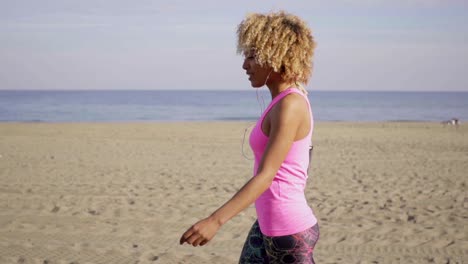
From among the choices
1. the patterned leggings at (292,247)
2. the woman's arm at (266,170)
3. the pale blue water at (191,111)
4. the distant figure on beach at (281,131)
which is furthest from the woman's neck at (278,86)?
the pale blue water at (191,111)

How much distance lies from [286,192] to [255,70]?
52cm

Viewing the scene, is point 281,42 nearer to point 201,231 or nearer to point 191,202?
point 201,231

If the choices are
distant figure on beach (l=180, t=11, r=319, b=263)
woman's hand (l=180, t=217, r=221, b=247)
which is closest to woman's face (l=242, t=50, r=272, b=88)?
distant figure on beach (l=180, t=11, r=319, b=263)

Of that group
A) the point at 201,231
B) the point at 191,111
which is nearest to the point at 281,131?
the point at 201,231

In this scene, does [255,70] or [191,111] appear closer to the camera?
[255,70]

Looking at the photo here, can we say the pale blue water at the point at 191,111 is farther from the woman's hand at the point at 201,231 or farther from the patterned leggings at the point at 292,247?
the woman's hand at the point at 201,231

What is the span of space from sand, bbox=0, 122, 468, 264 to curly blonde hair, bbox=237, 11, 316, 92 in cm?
356

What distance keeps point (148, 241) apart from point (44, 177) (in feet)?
16.3

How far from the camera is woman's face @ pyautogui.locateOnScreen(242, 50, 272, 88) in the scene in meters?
2.43

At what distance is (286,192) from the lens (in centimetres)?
240

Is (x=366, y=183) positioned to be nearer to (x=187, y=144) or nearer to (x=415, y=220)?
(x=415, y=220)

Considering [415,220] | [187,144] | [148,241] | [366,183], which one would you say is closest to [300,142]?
[148,241]

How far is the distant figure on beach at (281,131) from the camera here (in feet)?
7.40

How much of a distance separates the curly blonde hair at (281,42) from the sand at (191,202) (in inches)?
140
